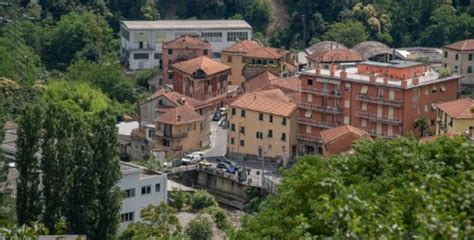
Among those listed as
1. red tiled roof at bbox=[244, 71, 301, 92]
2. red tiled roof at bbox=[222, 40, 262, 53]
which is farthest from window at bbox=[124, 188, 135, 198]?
red tiled roof at bbox=[222, 40, 262, 53]

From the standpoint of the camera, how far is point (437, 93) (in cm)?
3347

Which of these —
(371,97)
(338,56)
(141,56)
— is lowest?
(371,97)

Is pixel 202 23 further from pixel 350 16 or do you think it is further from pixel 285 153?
pixel 285 153

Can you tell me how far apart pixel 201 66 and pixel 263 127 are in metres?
4.83

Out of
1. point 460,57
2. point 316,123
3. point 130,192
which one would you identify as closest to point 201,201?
point 130,192

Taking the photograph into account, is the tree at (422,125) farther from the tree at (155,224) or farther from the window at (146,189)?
the tree at (155,224)

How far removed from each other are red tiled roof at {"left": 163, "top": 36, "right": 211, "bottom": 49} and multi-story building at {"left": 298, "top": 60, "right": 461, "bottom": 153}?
7.36m

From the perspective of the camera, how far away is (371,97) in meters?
32.8

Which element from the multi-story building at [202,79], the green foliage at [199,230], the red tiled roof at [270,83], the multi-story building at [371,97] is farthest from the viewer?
the multi-story building at [202,79]

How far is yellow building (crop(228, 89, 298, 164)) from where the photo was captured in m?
33.8

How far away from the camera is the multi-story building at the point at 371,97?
107 ft

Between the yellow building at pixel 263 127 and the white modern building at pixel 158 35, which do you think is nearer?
the yellow building at pixel 263 127

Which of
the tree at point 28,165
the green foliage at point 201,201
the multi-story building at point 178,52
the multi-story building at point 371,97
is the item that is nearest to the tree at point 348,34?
the multi-story building at point 178,52

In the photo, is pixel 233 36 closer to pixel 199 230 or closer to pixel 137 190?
pixel 137 190
